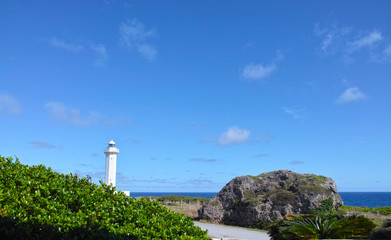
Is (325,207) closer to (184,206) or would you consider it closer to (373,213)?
(373,213)

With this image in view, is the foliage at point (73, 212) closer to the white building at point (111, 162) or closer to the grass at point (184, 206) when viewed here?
the grass at point (184, 206)

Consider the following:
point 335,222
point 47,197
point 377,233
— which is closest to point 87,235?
point 47,197

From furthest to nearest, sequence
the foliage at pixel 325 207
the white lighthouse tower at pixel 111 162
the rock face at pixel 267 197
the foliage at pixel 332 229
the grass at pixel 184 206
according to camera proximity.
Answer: the white lighthouse tower at pixel 111 162, the grass at pixel 184 206, the rock face at pixel 267 197, the foliage at pixel 325 207, the foliage at pixel 332 229

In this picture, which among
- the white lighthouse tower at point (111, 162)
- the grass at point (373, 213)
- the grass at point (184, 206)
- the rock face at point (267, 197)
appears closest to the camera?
the rock face at point (267, 197)

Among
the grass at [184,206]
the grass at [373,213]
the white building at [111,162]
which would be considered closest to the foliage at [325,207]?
the grass at [373,213]

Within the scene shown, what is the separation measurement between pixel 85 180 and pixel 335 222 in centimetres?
763

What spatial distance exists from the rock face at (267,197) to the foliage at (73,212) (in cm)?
1242

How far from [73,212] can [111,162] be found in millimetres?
18687

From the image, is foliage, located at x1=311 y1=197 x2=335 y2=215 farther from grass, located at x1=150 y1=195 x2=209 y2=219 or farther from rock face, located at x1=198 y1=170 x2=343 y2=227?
grass, located at x1=150 y1=195 x2=209 y2=219

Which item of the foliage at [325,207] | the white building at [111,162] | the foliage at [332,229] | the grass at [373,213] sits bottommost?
the foliage at [332,229]

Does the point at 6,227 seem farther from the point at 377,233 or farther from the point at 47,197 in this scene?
the point at 377,233

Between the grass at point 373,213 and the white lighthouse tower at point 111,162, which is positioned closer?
the grass at point 373,213

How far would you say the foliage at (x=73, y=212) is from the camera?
212 inches

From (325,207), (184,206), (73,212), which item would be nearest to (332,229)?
(73,212)
